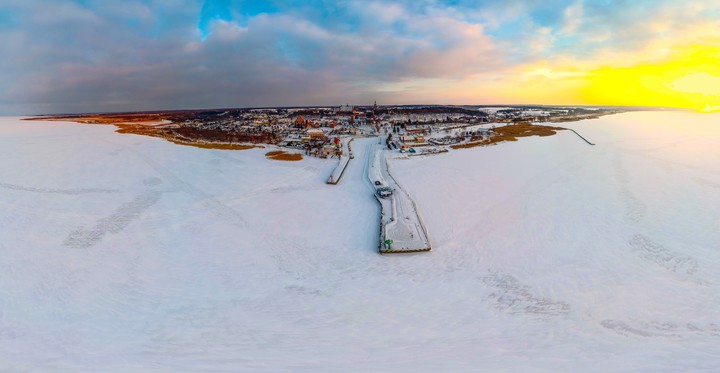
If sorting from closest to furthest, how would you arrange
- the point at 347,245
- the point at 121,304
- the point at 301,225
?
the point at 121,304, the point at 347,245, the point at 301,225

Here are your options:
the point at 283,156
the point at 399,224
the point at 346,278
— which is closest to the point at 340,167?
the point at 283,156

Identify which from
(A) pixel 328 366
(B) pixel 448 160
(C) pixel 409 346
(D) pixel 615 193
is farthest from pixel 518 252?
(B) pixel 448 160

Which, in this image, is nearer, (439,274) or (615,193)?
(439,274)

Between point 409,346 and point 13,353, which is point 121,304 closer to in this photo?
point 13,353

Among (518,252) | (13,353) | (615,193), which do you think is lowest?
(13,353)

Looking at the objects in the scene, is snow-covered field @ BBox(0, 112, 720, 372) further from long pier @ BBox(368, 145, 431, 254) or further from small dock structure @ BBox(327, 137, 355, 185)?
small dock structure @ BBox(327, 137, 355, 185)

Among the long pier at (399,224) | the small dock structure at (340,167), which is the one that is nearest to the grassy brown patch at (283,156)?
the small dock structure at (340,167)

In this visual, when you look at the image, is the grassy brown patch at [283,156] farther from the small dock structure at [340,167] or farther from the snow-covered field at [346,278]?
the snow-covered field at [346,278]
